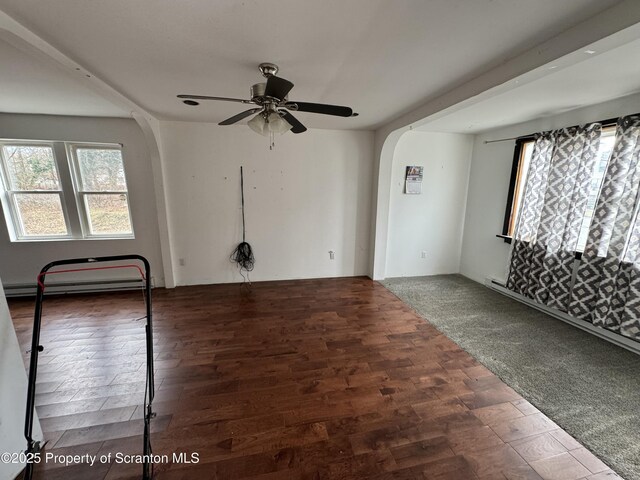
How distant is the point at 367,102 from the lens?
8.82 feet

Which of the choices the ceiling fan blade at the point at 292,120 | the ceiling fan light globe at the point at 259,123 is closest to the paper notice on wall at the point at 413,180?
the ceiling fan blade at the point at 292,120

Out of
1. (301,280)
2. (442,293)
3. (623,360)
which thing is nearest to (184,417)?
(301,280)

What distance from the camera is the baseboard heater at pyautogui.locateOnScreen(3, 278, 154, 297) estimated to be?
3.45 m

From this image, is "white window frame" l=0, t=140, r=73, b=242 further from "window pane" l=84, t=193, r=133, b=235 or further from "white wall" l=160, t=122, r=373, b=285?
"white wall" l=160, t=122, r=373, b=285

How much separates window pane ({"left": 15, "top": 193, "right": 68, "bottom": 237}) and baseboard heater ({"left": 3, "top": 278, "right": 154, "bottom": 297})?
2.37 ft

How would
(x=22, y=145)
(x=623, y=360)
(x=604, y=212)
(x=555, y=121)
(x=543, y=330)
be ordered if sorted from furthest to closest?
(x=22, y=145) → (x=555, y=121) → (x=543, y=330) → (x=604, y=212) → (x=623, y=360)

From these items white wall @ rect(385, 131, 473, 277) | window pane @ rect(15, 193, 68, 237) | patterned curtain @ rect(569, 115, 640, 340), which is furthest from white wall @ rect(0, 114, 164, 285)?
patterned curtain @ rect(569, 115, 640, 340)

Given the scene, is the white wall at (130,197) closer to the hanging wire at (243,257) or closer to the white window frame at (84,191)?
the white window frame at (84,191)

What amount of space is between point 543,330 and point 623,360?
1.88 ft

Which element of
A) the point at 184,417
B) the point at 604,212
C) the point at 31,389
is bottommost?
the point at 184,417

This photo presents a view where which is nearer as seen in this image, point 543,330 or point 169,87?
point 169,87

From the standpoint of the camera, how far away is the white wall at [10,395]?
4.20 feet

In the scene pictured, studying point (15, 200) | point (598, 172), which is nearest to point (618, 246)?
point (598, 172)

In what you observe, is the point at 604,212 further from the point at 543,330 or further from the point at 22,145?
the point at 22,145
